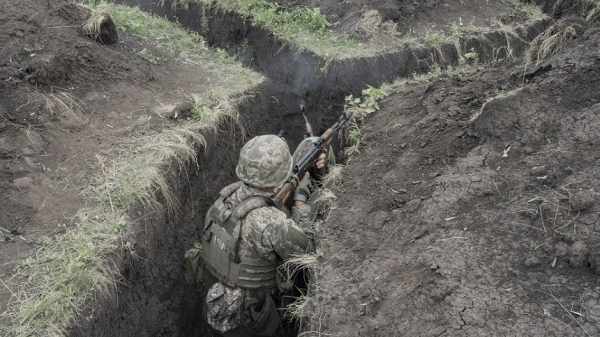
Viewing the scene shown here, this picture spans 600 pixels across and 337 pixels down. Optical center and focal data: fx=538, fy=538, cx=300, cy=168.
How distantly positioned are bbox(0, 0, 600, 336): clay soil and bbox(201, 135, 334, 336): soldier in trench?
1.53 feet

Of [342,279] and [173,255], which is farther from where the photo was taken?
[173,255]

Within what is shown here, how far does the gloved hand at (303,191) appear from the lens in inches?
213

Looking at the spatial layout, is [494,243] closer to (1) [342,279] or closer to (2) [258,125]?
(1) [342,279]

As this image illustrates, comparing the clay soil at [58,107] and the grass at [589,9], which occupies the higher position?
the grass at [589,9]

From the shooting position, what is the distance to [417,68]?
8141mm

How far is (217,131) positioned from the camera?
646 centimetres

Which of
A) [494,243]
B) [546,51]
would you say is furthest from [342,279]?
[546,51]

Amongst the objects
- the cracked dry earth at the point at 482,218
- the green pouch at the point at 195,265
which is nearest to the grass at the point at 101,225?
the green pouch at the point at 195,265

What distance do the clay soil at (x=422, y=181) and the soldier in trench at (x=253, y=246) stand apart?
466mm

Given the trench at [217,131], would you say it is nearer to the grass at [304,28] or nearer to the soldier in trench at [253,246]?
the grass at [304,28]

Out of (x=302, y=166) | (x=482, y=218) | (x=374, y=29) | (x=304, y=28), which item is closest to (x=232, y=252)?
(x=302, y=166)

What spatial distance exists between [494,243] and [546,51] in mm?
2703

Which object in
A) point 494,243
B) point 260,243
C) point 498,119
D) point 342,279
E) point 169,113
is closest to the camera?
point 494,243

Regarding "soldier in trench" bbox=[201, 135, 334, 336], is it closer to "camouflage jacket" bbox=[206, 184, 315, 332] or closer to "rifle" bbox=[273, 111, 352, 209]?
"camouflage jacket" bbox=[206, 184, 315, 332]
